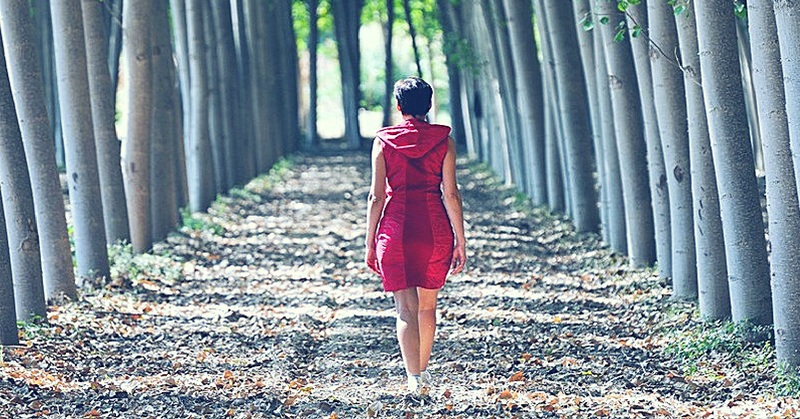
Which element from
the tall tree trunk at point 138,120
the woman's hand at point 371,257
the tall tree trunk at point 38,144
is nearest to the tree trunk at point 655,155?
the woman's hand at point 371,257

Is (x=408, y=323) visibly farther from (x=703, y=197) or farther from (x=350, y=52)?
(x=350, y=52)

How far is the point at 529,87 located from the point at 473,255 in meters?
5.18

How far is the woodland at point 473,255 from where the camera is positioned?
25.3 ft

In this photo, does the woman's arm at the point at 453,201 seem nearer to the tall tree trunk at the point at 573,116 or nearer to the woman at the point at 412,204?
the woman at the point at 412,204

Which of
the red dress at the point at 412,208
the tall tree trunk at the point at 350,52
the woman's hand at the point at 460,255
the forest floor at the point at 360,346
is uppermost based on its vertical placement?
the tall tree trunk at the point at 350,52

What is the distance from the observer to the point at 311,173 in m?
32.7

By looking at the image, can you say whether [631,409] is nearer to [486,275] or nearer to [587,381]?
[587,381]

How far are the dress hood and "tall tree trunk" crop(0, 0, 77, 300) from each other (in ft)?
13.1

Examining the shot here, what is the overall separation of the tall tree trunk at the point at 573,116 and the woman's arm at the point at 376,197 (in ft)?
29.9

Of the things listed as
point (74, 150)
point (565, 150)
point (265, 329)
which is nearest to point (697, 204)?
point (265, 329)

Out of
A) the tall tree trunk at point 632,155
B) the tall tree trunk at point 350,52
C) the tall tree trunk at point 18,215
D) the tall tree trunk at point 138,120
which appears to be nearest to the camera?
the tall tree trunk at point 18,215

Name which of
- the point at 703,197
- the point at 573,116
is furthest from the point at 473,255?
the point at 703,197

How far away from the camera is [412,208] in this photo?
7.42 metres

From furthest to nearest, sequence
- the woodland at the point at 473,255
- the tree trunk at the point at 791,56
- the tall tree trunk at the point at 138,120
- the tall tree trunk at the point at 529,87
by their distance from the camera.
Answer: the tall tree trunk at the point at 529,87 < the tall tree trunk at the point at 138,120 < the woodland at the point at 473,255 < the tree trunk at the point at 791,56
